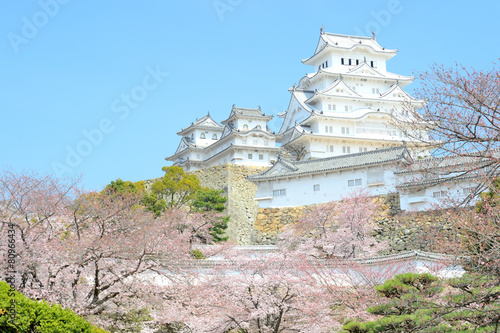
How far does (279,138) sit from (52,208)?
27.9 m

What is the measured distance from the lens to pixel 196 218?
93.5 feet

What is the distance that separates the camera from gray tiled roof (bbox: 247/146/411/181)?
29875 millimetres

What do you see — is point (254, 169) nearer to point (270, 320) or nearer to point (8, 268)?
point (270, 320)

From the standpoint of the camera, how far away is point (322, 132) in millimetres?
40406

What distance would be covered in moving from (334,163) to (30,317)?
22095 mm

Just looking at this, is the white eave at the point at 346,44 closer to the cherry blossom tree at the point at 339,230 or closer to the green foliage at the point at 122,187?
the cherry blossom tree at the point at 339,230

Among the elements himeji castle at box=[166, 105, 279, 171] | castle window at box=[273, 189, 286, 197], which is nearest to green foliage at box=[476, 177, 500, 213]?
castle window at box=[273, 189, 286, 197]

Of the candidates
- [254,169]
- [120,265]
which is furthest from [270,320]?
[254,169]

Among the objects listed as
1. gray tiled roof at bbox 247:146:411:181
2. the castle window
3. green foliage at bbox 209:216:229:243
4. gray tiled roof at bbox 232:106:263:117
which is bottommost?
green foliage at bbox 209:216:229:243

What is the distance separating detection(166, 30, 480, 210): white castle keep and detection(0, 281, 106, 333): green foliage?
2082 centimetres

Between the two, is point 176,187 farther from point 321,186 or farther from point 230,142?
point 230,142

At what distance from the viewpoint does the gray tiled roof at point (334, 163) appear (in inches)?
1176

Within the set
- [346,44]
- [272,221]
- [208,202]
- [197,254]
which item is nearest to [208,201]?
[208,202]

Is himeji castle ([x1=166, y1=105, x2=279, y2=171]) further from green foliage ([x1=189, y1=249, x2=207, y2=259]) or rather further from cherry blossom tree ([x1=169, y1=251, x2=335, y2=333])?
cherry blossom tree ([x1=169, y1=251, x2=335, y2=333])
